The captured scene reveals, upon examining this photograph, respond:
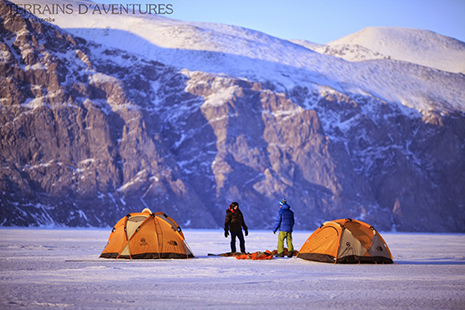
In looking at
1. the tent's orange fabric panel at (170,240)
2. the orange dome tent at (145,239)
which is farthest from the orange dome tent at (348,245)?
the orange dome tent at (145,239)

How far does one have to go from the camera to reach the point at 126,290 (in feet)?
60.3

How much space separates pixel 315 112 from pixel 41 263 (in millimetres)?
168479

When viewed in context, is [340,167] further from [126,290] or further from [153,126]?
[126,290]

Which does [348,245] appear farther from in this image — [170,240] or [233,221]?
[170,240]

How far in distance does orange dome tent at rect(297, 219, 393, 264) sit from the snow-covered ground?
1071 mm

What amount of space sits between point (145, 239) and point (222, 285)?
11.2m

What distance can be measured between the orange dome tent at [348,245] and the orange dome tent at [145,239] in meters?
6.74

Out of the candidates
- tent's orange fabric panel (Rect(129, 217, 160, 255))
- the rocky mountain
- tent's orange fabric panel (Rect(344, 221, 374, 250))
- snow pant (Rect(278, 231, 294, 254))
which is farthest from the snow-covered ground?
the rocky mountain

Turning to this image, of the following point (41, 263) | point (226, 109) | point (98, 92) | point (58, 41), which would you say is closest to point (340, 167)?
point (226, 109)

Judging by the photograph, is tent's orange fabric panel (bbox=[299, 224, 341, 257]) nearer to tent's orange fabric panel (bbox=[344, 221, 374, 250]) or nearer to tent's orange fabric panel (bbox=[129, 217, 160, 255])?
tent's orange fabric panel (bbox=[344, 221, 374, 250])

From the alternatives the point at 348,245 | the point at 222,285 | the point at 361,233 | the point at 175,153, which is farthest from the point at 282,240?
the point at 175,153

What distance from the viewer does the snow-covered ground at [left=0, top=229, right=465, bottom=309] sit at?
Result: 53.5 feet

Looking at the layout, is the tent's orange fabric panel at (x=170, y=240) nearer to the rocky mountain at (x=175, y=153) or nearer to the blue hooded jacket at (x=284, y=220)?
the blue hooded jacket at (x=284, y=220)

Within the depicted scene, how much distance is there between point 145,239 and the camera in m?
30.7
